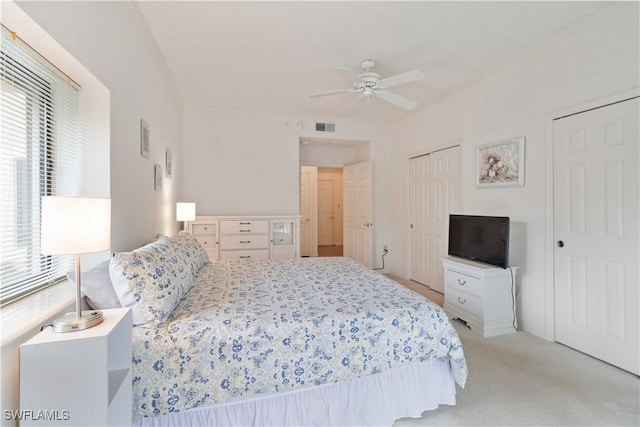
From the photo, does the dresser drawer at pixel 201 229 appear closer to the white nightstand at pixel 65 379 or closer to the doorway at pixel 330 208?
the white nightstand at pixel 65 379

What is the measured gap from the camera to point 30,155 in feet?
4.52

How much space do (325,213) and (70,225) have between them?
7216 millimetres

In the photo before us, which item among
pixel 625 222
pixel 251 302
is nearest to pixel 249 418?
pixel 251 302

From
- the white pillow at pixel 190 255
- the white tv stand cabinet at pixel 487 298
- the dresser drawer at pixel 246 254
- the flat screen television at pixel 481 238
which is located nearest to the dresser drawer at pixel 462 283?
the white tv stand cabinet at pixel 487 298

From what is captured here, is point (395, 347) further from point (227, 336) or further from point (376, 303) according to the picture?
point (227, 336)

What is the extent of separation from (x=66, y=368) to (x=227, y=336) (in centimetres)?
60

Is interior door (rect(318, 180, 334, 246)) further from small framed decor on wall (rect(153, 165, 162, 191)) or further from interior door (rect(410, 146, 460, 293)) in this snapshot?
small framed decor on wall (rect(153, 165, 162, 191))

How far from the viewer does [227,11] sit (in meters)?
2.20

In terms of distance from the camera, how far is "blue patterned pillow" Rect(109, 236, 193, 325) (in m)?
1.43

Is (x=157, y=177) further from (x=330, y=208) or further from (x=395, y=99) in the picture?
(x=330, y=208)

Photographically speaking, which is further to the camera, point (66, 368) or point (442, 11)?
point (442, 11)

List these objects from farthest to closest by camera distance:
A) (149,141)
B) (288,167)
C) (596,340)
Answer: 1. (288,167)
2. (149,141)
3. (596,340)

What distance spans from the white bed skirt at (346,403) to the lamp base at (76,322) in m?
0.58

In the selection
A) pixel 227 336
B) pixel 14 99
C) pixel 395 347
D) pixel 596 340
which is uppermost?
pixel 14 99
